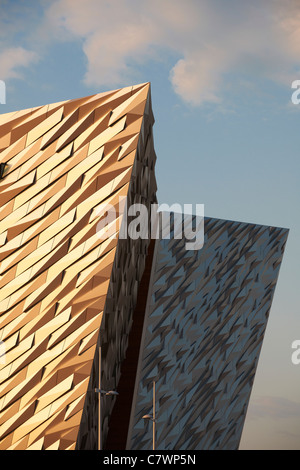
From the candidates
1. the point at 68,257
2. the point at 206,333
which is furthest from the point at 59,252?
the point at 206,333

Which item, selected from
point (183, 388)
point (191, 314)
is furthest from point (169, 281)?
point (183, 388)

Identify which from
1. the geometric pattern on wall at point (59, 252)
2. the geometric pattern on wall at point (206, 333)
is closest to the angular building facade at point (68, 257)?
the geometric pattern on wall at point (59, 252)

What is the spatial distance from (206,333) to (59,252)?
15130mm

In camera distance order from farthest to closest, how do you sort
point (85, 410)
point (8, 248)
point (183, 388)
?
point (183, 388) < point (8, 248) < point (85, 410)

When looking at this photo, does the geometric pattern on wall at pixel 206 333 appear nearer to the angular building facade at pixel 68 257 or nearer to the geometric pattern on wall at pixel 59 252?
the angular building facade at pixel 68 257

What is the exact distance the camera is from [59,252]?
22453 mm

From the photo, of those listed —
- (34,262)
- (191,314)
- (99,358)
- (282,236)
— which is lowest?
(99,358)

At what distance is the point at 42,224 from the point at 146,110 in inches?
203

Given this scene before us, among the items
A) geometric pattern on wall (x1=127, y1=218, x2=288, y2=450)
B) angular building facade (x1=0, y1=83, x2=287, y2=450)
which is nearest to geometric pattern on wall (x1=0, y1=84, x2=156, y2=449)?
angular building facade (x1=0, y1=83, x2=287, y2=450)

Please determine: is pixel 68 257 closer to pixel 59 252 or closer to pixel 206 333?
pixel 59 252

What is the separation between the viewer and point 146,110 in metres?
23.7

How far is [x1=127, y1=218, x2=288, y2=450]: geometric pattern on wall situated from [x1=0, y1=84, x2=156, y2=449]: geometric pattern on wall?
7759 millimetres

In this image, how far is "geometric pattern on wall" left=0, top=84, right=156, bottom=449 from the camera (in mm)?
21516

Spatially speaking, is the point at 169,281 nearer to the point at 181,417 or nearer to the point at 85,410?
the point at 181,417
